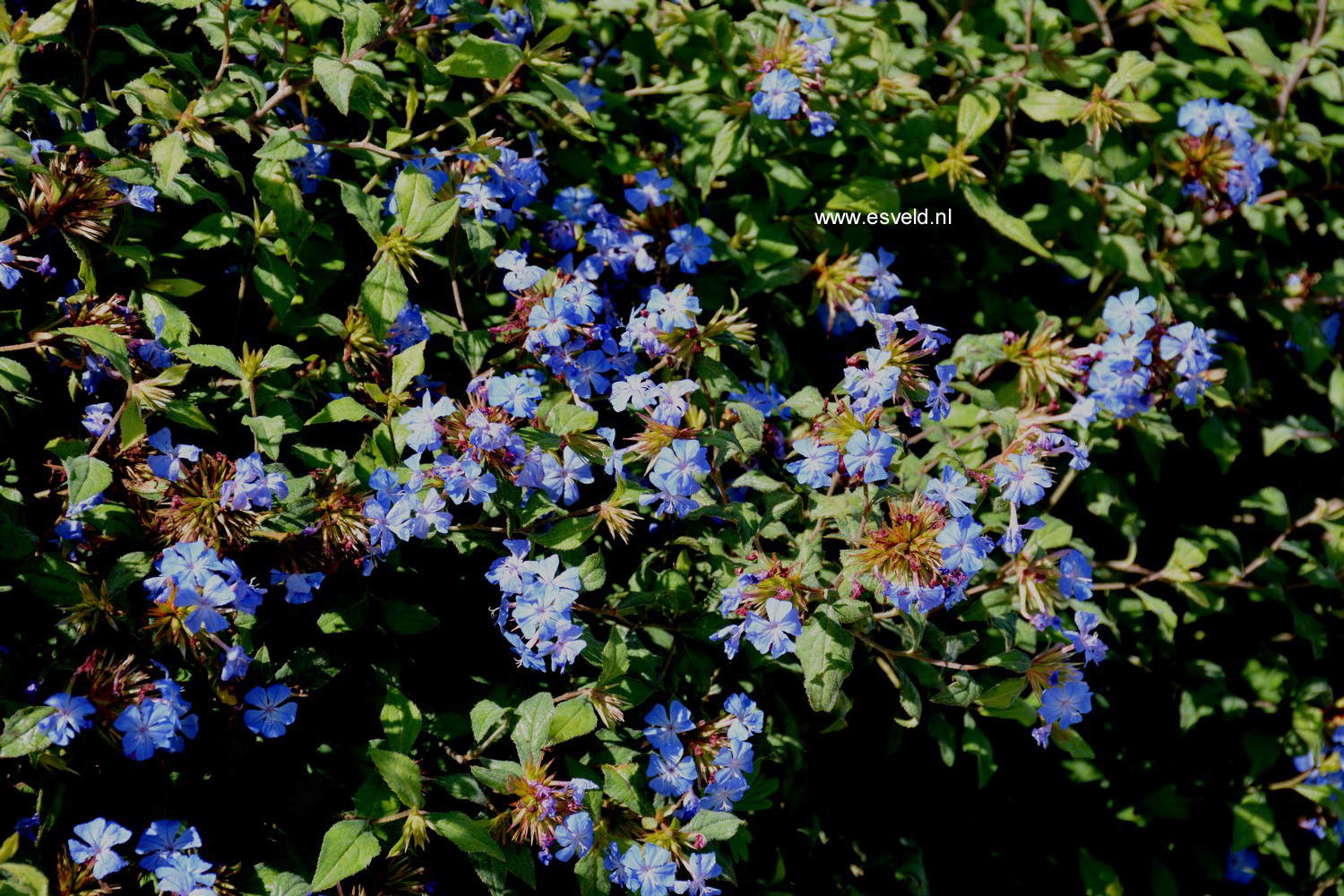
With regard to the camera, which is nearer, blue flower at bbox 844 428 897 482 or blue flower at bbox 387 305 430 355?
blue flower at bbox 844 428 897 482

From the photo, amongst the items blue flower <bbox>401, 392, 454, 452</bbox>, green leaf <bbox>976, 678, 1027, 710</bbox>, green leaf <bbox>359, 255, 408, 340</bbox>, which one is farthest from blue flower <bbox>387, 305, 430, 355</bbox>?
green leaf <bbox>976, 678, 1027, 710</bbox>

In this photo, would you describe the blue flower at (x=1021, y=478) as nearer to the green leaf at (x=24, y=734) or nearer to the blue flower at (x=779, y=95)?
the blue flower at (x=779, y=95)

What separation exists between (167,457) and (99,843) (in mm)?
631

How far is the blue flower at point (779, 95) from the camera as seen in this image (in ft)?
7.34

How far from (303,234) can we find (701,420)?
852 millimetres

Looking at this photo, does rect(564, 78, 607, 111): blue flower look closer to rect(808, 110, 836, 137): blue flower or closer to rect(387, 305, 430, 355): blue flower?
rect(808, 110, 836, 137): blue flower

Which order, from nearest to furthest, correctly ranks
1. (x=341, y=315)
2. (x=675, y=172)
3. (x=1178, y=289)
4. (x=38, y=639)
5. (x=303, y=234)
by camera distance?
(x=38, y=639) < (x=303, y=234) < (x=341, y=315) < (x=675, y=172) < (x=1178, y=289)

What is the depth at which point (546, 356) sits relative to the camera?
6.89ft

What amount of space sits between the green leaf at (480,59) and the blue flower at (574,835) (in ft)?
4.65

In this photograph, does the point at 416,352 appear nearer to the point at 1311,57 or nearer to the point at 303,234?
the point at 303,234

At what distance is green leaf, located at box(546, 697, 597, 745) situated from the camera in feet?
6.05

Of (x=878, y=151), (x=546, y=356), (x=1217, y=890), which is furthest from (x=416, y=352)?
(x=1217, y=890)

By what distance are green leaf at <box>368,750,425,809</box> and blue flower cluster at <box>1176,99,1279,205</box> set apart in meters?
2.40

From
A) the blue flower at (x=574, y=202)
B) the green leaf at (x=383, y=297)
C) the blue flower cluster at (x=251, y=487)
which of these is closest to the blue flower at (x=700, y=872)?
the blue flower cluster at (x=251, y=487)
